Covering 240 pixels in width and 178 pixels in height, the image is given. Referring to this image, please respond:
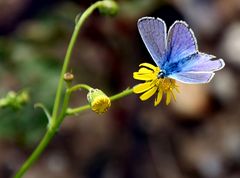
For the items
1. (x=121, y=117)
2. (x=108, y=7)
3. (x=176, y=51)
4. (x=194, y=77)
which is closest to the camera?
(x=194, y=77)

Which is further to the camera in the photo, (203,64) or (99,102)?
(99,102)

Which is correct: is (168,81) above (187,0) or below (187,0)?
below

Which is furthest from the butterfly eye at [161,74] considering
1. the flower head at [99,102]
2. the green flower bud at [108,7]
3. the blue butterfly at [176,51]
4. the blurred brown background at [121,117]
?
the blurred brown background at [121,117]

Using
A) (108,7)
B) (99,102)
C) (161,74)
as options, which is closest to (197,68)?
(161,74)

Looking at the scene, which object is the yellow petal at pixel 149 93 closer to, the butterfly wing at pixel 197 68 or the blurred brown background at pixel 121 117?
the butterfly wing at pixel 197 68

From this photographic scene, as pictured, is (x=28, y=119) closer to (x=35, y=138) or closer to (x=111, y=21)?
(x=35, y=138)

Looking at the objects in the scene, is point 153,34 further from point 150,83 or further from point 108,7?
point 108,7

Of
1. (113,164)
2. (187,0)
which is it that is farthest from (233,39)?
(113,164)
